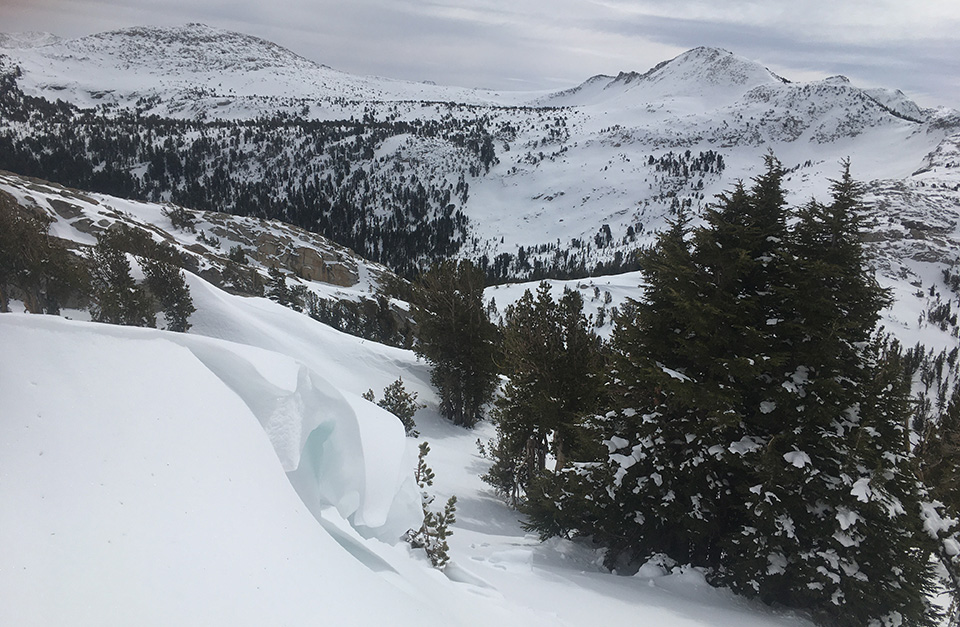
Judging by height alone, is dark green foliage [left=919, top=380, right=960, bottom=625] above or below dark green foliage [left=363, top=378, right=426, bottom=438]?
above

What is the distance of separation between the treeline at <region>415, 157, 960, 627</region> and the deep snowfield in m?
2.47

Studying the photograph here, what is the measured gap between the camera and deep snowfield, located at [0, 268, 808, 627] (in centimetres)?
296

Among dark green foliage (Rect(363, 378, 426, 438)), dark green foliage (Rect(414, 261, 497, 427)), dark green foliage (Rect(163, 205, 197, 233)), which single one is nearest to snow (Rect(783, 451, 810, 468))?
dark green foliage (Rect(363, 378, 426, 438))

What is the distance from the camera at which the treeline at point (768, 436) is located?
8.83 m

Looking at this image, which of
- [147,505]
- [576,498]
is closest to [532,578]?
[576,498]

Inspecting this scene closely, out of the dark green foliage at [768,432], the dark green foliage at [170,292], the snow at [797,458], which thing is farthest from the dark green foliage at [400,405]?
the snow at [797,458]

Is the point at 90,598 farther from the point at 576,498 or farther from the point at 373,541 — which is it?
the point at 576,498

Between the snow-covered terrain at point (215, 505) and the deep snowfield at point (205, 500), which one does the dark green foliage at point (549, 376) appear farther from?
the deep snowfield at point (205, 500)

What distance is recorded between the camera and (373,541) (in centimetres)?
641

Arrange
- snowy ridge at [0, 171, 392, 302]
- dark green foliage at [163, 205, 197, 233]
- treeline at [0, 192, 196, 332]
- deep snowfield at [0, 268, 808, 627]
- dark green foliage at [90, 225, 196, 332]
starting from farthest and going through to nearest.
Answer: dark green foliage at [163, 205, 197, 233] → snowy ridge at [0, 171, 392, 302] → treeline at [0, 192, 196, 332] → dark green foliage at [90, 225, 196, 332] → deep snowfield at [0, 268, 808, 627]

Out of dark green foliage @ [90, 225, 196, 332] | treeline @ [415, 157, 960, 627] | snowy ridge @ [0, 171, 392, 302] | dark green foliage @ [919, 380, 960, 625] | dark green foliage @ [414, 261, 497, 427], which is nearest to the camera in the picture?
dark green foliage @ [919, 380, 960, 625]

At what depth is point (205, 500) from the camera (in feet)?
12.6

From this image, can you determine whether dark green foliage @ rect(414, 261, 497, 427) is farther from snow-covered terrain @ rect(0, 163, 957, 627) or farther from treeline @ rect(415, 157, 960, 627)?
snow-covered terrain @ rect(0, 163, 957, 627)

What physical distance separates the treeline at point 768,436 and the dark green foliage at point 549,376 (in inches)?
51.9
